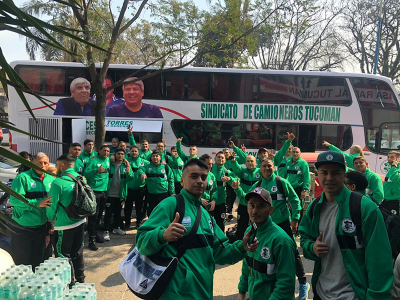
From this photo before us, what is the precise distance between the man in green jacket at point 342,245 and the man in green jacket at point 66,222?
9.72ft

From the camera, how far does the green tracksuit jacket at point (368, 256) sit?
2.03m

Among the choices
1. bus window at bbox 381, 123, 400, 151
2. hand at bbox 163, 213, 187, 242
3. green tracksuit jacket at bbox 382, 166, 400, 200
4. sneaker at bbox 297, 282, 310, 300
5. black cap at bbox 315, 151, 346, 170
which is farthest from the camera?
bus window at bbox 381, 123, 400, 151

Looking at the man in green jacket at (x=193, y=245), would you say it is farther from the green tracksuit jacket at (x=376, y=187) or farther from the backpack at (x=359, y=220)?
the green tracksuit jacket at (x=376, y=187)

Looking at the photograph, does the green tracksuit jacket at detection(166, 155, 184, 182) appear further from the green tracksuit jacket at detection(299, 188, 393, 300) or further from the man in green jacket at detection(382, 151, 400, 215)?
the green tracksuit jacket at detection(299, 188, 393, 300)

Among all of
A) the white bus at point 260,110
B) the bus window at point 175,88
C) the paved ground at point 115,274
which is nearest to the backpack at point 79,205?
the paved ground at point 115,274

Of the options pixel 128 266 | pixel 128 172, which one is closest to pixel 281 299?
A: pixel 128 266

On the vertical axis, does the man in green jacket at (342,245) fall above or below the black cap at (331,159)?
below

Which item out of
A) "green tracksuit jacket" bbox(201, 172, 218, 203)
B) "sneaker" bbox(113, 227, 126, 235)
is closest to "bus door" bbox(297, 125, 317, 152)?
"green tracksuit jacket" bbox(201, 172, 218, 203)

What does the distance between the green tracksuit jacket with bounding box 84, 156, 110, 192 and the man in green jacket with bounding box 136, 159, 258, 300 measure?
14.5 feet

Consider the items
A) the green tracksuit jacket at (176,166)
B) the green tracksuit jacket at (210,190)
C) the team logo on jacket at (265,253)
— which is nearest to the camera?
the team logo on jacket at (265,253)

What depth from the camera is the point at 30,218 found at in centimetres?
423

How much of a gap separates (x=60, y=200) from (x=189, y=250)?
263 cm

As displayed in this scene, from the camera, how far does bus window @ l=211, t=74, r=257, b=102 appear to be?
1111 cm

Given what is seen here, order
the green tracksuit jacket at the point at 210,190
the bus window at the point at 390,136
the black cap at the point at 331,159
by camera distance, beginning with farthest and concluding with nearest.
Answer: the bus window at the point at 390,136, the green tracksuit jacket at the point at 210,190, the black cap at the point at 331,159
